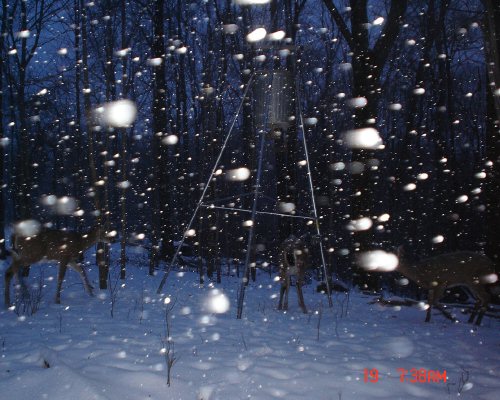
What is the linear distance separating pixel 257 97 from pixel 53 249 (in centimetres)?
466

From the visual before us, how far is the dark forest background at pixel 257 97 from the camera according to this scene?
9500 mm

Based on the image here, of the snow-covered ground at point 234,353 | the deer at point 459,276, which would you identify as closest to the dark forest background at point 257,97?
the deer at point 459,276

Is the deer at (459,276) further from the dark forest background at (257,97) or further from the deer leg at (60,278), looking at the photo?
the deer leg at (60,278)

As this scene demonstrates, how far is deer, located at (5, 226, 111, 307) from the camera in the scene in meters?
7.04

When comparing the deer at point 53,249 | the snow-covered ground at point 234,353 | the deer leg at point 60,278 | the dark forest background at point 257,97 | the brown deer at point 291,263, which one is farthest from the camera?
the dark forest background at point 257,97

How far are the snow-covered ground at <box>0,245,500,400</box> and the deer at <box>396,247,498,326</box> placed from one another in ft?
1.14

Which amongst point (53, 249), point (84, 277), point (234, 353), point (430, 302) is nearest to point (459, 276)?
point (430, 302)

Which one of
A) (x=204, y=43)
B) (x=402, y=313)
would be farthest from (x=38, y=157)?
(x=402, y=313)

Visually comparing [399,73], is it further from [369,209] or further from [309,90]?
[369,209]
